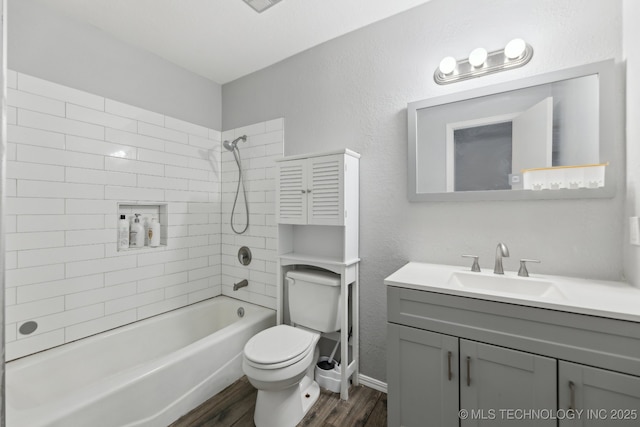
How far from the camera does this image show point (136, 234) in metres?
2.13

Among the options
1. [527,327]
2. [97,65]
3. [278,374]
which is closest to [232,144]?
[97,65]

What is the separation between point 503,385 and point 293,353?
97cm

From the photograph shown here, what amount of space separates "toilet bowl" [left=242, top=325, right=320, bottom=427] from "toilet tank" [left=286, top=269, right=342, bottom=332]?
20 cm

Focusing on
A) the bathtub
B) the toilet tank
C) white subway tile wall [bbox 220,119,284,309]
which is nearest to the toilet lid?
the toilet tank

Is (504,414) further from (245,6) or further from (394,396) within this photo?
(245,6)

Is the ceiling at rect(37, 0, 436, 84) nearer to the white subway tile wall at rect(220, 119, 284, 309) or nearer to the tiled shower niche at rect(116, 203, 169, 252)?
the white subway tile wall at rect(220, 119, 284, 309)

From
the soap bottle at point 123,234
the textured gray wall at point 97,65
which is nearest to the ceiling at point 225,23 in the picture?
the textured gray wall at point 97,65

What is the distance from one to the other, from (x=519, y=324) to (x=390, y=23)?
1.88 meters

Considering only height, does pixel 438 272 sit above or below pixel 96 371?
above

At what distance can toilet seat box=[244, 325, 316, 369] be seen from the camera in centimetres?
145

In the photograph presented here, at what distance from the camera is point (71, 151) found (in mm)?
1770

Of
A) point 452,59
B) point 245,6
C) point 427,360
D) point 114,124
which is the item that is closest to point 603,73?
point 452,59

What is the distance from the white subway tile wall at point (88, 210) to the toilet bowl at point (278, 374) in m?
0.80

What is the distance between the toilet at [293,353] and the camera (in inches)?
57.3
